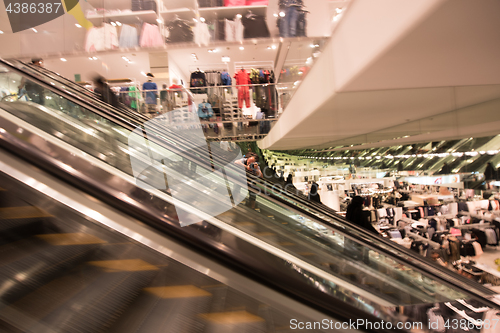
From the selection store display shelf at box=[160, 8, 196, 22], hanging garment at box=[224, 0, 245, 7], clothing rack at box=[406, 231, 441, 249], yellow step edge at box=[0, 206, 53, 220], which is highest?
hanging garment at box=[224, 0, 245, 7]

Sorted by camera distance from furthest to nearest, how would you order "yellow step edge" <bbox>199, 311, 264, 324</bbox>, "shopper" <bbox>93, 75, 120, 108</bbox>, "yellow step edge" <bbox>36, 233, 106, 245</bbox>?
"shopper" <bbox>93, 75, 120, 108</bbox>
"yellow step edge" <bbox>36, 233, 106, 245</bbox>
"yellow step edge" <bbox>199, 311, 264, 324</bbox>

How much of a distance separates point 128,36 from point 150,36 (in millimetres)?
388

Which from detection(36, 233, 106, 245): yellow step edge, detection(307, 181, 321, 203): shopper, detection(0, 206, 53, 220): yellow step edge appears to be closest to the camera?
detection(36, 233, 106, 245): yellow step edge

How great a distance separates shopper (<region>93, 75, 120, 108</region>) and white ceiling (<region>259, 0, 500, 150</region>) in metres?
3.82

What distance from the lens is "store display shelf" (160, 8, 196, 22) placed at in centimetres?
448

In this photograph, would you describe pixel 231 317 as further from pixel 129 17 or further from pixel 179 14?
pixel 129 17

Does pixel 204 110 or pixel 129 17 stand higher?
pixel 129 17

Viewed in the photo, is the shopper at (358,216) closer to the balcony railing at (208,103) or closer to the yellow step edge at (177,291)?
the balcony railing at (208,103)

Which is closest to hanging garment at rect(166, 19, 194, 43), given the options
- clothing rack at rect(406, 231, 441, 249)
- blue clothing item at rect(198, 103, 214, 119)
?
blue clothing item at rect(198, 103, 214, 119)

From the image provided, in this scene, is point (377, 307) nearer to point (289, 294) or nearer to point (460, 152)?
point (289, 294)

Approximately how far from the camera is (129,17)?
457 cm

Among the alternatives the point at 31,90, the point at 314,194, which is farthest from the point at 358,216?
the point at 31,90

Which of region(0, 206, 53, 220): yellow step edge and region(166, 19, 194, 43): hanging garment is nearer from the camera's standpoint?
region(0, 206, 53, 220): yellow step edge

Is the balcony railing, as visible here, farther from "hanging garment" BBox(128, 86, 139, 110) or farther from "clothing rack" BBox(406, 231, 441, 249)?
"clothing rack" BBox(406, 231, 441, 249)
